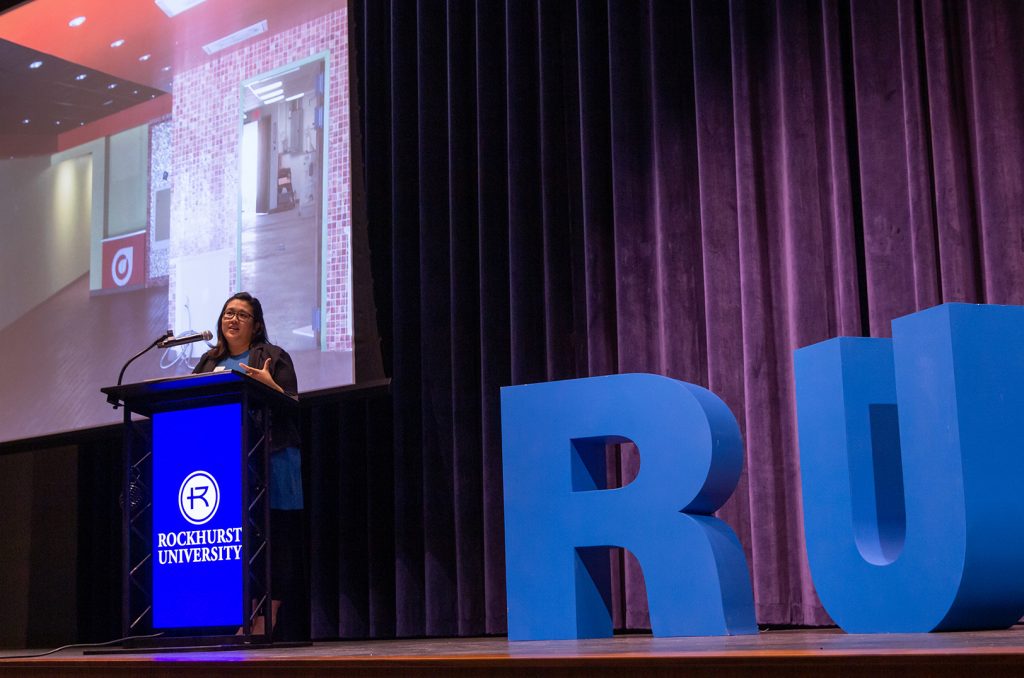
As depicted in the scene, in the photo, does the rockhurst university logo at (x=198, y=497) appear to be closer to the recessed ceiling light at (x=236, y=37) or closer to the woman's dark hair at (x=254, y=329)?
the woman's dark hair at (x=254, y=329)

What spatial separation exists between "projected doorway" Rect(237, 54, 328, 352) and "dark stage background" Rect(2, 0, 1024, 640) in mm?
343

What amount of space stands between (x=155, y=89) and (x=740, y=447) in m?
3.06

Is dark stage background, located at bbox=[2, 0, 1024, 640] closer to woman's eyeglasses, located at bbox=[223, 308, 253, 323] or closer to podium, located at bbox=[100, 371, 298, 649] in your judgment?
woman's eyeglasses, located at bbox=[223, 308, 253, 323]

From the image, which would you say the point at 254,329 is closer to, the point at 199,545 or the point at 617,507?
the point at 199,545

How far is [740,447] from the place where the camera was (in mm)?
2318

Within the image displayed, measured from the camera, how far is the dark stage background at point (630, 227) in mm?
3020

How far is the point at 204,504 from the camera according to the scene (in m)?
2.64

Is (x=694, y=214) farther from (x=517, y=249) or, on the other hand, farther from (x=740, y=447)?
(x=740, y=447)

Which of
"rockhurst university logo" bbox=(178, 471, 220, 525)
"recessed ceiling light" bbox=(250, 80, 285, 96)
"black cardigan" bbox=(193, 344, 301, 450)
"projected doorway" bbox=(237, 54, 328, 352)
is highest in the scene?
"recessed ceiling light" bbox=(250, 80, 285, 96)

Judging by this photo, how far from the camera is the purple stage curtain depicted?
3018 mm

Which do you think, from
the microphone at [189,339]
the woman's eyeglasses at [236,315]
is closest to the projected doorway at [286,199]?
the woman's eyeglasses at [236,315]

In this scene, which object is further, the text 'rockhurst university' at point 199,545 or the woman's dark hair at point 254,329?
the woman's dark hair at point 254,329

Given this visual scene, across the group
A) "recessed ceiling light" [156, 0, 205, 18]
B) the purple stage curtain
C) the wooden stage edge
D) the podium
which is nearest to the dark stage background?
the purple stage curtain

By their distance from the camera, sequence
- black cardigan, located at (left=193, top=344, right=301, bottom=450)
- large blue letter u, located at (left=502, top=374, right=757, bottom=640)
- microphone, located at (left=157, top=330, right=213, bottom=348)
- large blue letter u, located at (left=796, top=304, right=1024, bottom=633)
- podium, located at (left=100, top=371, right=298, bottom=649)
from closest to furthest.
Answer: large blue letter u, located at (left=796, top=304, right=1024, bottom=633)
large blue letter u, located at (left=502, top=374, right=757, bottom=640)
podium, located at (left=100, top=371, right=298, bottom=649)
microphone, located at (left=157, top=330, right=213, bottom=348)
black cardigan, located at (left=193, top=344, right=301, bottom=450)
